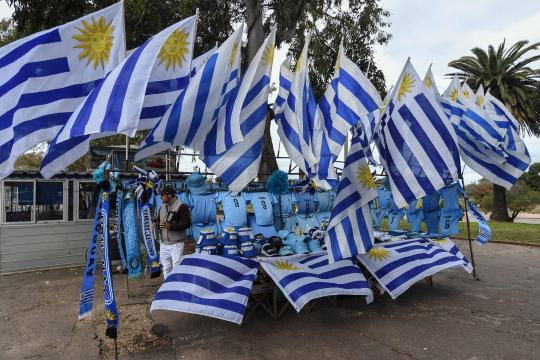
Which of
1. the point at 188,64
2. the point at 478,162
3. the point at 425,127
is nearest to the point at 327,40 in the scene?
the point at 478,162

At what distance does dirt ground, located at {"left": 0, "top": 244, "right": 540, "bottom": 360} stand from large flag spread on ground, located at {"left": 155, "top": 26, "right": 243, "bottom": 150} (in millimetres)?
2522

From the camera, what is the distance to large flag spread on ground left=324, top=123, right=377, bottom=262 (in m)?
4.76

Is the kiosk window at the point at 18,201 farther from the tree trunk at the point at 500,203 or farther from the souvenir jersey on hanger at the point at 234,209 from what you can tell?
the tree trunk at the point at 500,203

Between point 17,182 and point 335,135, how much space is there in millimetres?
7933

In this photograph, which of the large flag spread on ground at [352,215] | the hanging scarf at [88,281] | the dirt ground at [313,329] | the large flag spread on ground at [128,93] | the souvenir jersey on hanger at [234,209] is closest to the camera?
the large flag spread on ground at [128,93]

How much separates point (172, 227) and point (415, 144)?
3.79m

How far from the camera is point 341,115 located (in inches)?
195

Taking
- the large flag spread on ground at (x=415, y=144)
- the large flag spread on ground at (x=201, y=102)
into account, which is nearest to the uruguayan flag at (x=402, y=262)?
the large flag spread on ground at (x=415, y=144)

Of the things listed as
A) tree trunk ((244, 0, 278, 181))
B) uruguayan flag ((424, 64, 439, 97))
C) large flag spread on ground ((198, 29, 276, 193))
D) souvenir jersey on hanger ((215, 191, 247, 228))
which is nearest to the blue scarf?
souvenir jersey on hanger ((215, 191, 247, 228))

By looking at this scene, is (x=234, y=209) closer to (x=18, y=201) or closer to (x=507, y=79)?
(x=18, y=201)

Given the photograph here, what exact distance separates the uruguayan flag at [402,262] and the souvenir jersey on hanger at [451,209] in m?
1.42

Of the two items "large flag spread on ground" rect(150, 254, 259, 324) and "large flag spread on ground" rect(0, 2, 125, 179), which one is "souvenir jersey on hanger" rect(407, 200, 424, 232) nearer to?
"large flag spread on ground" rect(150, 254, 259, 324)

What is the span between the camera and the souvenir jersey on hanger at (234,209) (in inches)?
278

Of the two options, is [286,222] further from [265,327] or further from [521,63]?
[521,63]
